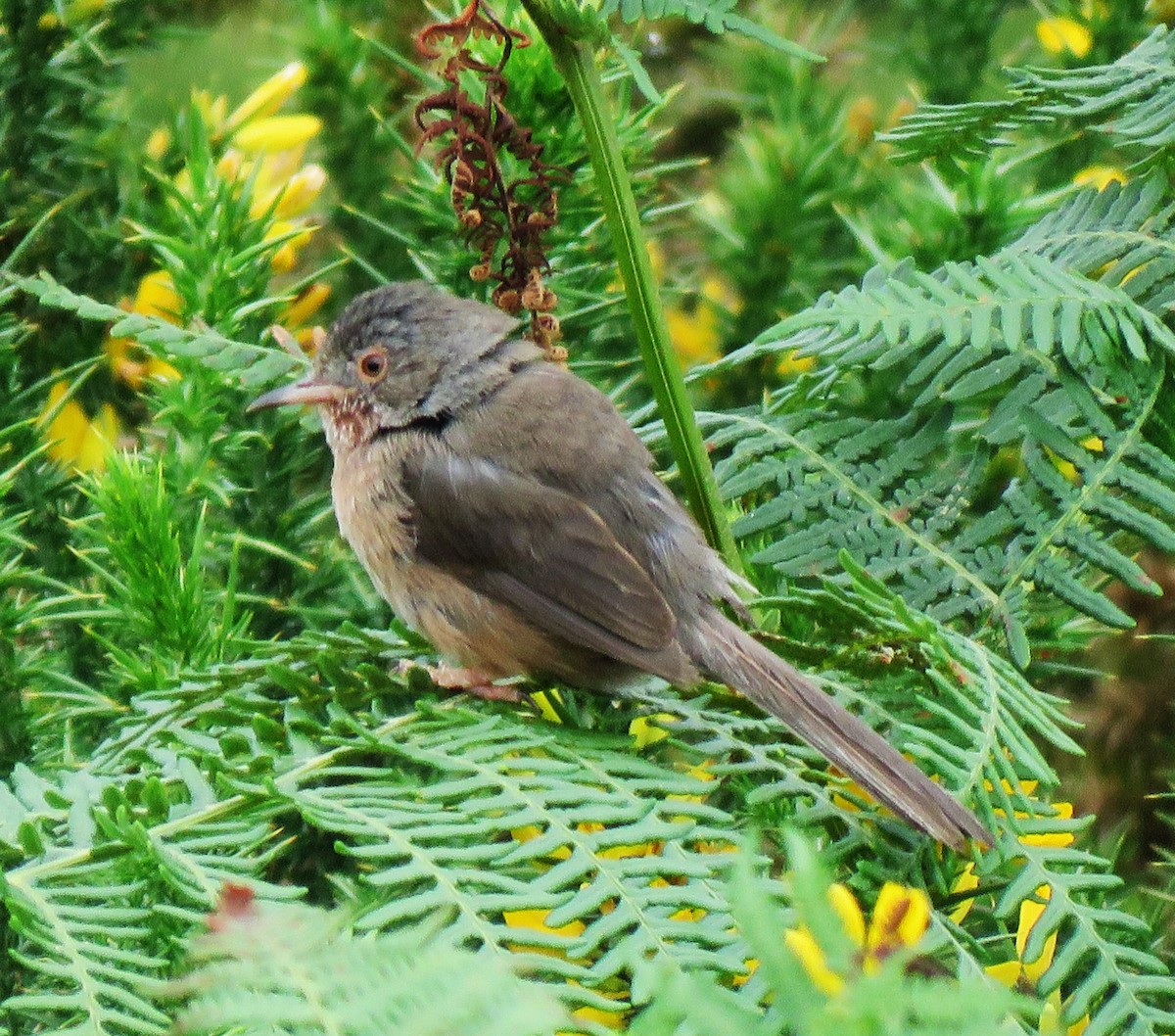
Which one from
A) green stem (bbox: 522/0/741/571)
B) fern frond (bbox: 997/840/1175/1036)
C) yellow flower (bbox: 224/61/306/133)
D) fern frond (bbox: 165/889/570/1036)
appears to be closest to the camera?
fern frond (bbox: 165/889/570/1036)

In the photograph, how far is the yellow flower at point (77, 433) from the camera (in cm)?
239

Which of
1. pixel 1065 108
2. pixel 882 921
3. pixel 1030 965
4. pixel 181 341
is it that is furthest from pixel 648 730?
pixel 1065 108

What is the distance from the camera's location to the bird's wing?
7.98 feet

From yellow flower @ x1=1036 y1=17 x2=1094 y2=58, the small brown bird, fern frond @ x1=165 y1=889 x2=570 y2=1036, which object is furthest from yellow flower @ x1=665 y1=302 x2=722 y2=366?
fern frond @ x1=165 y1=889 x2=570 y2=1036

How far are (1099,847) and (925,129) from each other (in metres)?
1.06

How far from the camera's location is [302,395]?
2.58 meters

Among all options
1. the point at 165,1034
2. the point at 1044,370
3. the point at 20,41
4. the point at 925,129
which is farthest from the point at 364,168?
the point at 165,1034

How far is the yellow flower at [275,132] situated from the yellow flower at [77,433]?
0.52 m

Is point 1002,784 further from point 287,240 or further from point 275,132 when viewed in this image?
point 275,132

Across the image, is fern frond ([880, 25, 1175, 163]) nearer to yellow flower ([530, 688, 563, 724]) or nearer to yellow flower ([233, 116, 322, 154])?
yellow flower ([530, 688, 563, 724])

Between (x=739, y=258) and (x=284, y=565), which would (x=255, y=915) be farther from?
(x=739, y=258)

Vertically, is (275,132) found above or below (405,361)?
above

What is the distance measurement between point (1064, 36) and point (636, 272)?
1490 mm

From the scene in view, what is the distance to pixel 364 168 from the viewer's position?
2873 mm
